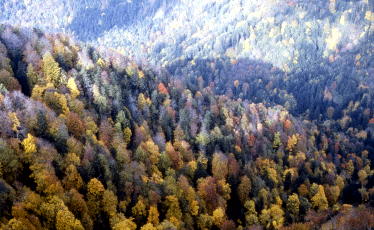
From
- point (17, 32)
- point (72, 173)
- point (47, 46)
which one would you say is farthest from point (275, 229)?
point (17, 32)

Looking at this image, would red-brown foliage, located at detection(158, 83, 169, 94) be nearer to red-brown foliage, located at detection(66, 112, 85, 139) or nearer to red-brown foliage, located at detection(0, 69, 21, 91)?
red-brown foliage, located at detection(66, 112, 85, 139)

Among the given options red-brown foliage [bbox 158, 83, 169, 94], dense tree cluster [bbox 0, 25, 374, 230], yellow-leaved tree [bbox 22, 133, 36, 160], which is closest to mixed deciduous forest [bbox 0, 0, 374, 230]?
yellow-leaved tree [bbox 22, 133, 36, 160]

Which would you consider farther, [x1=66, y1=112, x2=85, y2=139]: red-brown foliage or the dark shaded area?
the dark shaded area

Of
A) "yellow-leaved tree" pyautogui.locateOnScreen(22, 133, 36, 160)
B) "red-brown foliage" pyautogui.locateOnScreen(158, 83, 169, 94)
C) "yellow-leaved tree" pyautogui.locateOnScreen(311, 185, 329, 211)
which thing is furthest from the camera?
"red-brown foliage" pyautogui.locateOnScreen(158, 83, 169, 94)

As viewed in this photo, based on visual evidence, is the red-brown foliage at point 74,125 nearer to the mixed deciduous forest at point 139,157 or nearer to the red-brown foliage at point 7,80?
the mixed deciduous forest at point 139,157

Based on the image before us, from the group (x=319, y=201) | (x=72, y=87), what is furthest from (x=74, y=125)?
(x=319, y=201)

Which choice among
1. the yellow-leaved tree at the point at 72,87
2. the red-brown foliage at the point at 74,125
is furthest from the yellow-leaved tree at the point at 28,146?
the yellow-leaved tree at the point at 72,87

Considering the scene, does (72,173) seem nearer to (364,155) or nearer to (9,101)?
(9,101)

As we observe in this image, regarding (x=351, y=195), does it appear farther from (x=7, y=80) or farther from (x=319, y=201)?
(x=7, y=80)
